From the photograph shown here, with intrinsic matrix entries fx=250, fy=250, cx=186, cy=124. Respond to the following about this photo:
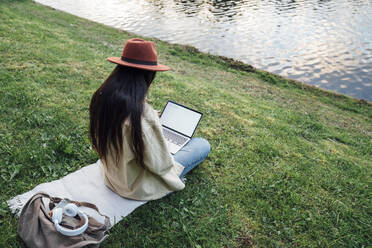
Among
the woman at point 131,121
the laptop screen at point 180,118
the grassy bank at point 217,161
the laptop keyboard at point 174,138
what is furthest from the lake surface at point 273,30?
the woman at point 131,121

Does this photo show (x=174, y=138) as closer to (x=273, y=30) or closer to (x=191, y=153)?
(x=191, y=153)

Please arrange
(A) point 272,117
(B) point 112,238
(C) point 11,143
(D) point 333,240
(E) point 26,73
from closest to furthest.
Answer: (B) point 112,238 < (D) point 333,240 < (C) point 11,143 < (E) point 26,73 < (A) point 272,117

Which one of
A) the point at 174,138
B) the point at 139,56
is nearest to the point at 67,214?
the point at 139,56

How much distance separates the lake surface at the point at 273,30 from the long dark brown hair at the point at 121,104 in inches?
437

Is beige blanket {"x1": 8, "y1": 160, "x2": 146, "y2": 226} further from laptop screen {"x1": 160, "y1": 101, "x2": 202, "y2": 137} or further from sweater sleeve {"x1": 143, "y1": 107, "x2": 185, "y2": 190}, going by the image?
laptop screen {"x1": 160, "y1": 101, "x2": 202, "y2": 137}

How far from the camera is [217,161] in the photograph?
4.29 metres

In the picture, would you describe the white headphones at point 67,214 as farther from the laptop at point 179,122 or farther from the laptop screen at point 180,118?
the laptop screen at point 180,118

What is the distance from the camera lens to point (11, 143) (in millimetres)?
3830

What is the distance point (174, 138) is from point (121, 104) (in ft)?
5.31

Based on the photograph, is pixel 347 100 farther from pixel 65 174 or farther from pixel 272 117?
pixel 65 174

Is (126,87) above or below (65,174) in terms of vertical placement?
above

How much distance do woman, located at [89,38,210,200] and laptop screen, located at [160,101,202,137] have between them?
1082 millimetres

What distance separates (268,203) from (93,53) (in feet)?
24.8

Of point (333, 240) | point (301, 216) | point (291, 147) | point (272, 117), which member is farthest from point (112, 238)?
point (272, 117)
